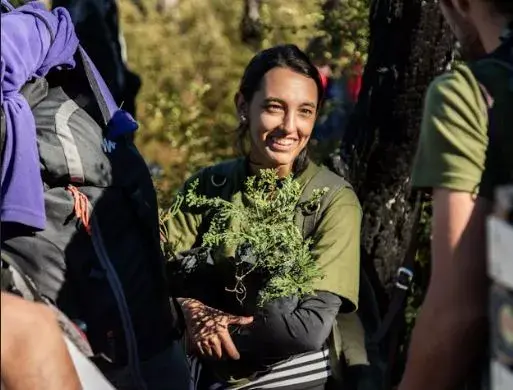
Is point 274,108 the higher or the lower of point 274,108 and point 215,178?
the higher

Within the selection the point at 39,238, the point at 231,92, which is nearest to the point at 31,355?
the point at 39,238

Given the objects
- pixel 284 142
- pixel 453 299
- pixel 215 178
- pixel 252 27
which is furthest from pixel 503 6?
pixel 252 27

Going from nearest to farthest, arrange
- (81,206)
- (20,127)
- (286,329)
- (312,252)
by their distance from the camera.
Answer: (20,127), (81,206), (286,329), (312,252)

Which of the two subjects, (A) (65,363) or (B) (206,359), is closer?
(A) (65,363)

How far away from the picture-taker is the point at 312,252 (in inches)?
124

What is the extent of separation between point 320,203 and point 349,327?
15.0 inches

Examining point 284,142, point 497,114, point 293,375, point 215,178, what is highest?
point 497,114

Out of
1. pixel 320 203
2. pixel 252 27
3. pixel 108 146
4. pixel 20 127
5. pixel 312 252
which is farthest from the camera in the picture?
pixel 252 27

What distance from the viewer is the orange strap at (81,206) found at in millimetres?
2660

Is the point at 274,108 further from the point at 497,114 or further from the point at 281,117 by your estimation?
the point at 497,114

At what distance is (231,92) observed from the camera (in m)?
8.46

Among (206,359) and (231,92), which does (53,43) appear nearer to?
(206,359)

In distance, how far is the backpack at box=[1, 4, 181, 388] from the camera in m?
2.61

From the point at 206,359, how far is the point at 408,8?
1.69 metres
